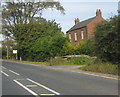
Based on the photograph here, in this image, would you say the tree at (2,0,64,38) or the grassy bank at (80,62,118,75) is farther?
the tree at (2,0,64,38)

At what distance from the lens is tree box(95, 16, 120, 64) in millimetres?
16484

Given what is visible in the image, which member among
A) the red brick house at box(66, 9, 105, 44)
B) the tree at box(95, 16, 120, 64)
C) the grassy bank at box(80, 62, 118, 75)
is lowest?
the grassy bank at box(80, 62, 118, 75)

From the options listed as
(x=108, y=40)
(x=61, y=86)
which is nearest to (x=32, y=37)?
(x=108, y=40)

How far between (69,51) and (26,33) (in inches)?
505

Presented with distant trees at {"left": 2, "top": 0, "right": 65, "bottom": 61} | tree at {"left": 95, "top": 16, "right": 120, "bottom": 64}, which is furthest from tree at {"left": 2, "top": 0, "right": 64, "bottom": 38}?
tree at {"left": 95, "top": 16, "right": 120, "bottom": 64}

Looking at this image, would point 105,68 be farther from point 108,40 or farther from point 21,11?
point 21,11

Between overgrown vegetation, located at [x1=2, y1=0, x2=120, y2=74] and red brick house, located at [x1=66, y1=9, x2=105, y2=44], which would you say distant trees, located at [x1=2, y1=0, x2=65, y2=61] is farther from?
red brick house, located at [x1=66, y1=9, x2=105, y2=44]

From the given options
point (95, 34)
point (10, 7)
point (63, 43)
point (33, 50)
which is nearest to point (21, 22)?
point (10, 7)

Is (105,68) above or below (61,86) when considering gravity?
above

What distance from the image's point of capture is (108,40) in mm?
17859

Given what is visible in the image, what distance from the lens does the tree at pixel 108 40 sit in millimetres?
16484

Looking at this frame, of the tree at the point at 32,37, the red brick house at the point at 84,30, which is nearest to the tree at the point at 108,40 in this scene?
the tree at the point at 32,37

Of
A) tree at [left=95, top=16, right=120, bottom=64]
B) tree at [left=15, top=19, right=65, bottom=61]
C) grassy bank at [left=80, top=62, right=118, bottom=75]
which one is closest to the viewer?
grassy bank at [left=80, top=62, right=118, bottom=75]

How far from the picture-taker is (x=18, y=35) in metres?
49.5
